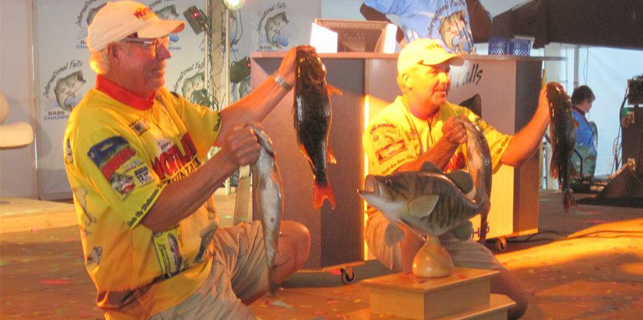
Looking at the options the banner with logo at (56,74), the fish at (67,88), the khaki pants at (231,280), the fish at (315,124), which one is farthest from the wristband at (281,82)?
the fish at (67,88)

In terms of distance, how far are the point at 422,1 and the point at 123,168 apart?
5824 millimetres

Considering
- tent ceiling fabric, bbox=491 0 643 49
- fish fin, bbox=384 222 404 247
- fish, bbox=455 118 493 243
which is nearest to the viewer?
fish fin, bbox=384 222 404 247

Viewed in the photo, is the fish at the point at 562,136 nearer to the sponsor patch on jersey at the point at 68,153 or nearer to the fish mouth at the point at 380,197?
the fish mouth at the point at 380,197

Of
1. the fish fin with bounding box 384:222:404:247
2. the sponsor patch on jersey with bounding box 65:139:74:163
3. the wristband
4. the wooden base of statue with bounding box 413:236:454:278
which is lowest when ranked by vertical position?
the wooden base of statue with bounding box 413:236:454:278

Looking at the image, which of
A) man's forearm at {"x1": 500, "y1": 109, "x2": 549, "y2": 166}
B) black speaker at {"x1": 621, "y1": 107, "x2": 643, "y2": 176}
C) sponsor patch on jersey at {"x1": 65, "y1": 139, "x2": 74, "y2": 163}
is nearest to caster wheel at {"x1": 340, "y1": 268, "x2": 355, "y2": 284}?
man's forearm at {"x1": 500, "y1": 109, "x2": 549, "y2": 166}

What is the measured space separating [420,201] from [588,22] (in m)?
7.58

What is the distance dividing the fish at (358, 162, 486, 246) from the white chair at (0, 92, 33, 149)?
8311 millimetres

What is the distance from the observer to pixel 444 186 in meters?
4.32

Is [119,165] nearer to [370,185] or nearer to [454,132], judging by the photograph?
[370,185]

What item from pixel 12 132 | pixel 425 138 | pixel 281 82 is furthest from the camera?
pixel 12 132

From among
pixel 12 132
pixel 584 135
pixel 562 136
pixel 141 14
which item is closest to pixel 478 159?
pixel 562 136

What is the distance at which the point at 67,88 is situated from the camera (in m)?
13.2

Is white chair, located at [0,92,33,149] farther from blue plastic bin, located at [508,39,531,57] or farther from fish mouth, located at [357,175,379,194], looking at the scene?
fish mouth, located at [357,175,379,194]

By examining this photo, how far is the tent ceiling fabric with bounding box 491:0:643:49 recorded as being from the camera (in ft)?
36.2
